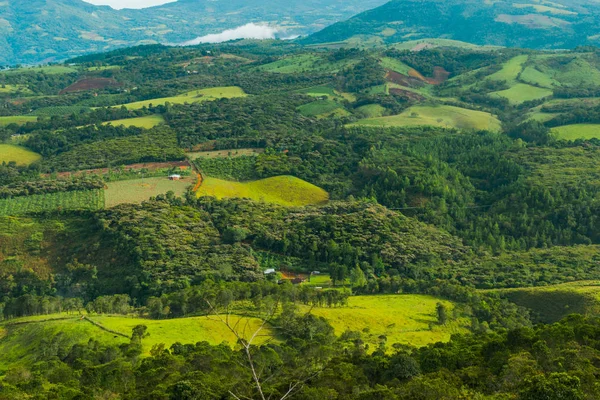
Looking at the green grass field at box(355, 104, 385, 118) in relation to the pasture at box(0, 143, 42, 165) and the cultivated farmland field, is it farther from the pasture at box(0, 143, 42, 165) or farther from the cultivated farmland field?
the cultivated farmland field

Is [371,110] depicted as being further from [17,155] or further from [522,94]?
[17,155]

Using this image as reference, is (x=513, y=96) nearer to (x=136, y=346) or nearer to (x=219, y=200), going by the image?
(x=219, y=200)

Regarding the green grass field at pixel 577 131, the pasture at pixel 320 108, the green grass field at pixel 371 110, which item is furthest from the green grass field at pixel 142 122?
the green grass field at pixel 577 131

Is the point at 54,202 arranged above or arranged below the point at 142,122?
above

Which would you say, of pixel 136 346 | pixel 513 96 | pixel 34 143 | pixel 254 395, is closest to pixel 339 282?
pixel 136 346

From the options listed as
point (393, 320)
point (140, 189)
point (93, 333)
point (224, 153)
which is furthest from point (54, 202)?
point (393, 320)

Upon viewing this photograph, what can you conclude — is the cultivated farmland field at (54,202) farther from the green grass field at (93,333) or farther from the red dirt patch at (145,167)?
the green grass field at (93,333)

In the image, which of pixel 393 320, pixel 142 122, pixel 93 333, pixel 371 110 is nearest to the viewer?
pixel 93 333
